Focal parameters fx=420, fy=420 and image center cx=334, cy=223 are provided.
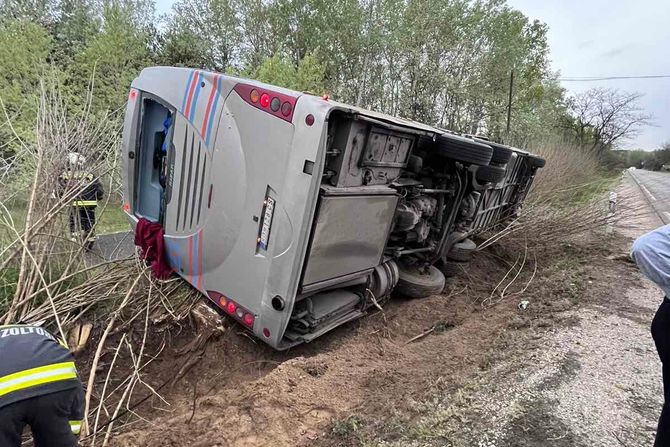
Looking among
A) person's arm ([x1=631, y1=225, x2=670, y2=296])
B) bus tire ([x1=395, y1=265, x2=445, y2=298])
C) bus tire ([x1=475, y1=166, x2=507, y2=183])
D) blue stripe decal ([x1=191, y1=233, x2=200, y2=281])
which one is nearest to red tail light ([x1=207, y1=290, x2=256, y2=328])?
blue stripe decal ([x1=191, y1=233, x2=200, y2=281])

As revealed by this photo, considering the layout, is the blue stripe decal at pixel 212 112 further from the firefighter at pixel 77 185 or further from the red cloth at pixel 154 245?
the firefighter at pixel 77 185

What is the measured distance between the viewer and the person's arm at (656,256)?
1.69m

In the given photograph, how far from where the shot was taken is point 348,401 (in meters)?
2.54

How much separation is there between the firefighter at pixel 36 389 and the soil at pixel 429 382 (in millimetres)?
708

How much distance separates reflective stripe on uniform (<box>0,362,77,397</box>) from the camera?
1407 millimetres

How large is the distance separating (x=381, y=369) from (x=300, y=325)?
651mm

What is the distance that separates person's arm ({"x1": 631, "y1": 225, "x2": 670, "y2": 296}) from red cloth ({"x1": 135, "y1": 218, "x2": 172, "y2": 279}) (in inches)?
125

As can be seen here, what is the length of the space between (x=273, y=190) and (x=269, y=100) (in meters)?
0.57

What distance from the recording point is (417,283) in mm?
4516

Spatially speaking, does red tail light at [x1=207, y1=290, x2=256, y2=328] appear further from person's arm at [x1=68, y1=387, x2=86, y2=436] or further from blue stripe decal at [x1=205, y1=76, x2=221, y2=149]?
person's arm at [x1=68, y1=387, x2=86, y2=436]

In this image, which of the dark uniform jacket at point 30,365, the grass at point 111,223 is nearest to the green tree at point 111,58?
the grass at point 111,223

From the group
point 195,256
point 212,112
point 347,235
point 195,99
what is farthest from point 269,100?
point 195,256

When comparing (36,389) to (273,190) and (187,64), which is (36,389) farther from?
(187,64)

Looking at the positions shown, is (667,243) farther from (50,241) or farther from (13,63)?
(13,63)
